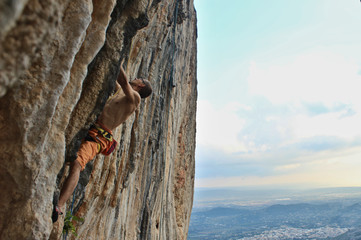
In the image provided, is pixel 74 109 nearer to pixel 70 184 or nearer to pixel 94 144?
pixel 94 144

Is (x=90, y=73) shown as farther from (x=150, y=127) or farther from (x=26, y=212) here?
(x=150, y=127)

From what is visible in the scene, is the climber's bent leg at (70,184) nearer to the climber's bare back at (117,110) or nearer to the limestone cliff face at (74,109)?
the limestone cliff face at (74,109)

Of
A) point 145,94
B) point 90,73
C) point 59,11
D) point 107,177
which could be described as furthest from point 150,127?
point 59,11

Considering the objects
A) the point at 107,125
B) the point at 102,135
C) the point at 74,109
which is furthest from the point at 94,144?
the point at 74,109

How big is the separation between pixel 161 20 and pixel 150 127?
2316 mm

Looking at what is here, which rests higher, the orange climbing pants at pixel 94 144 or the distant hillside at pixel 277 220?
the orange climbing pants at pixel 94 144

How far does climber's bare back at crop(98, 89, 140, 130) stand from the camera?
11.2 feet

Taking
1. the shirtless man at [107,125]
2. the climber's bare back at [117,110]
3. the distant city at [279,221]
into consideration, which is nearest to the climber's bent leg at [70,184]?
the shirtless man at [107,125]

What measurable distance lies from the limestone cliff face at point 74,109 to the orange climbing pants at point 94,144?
0.19 meters

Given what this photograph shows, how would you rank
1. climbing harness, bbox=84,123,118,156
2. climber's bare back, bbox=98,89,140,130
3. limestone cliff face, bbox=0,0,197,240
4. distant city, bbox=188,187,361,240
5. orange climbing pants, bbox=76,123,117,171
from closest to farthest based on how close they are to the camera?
limestone cliff face, bbox=0,0,197,240, orange climbing pants, bbox=76,123,117,171, climbing harness, bbox=84,123,118,156, climber's bare back, bbox=98,89,140,130, distant city, bbox=188,187,361,240

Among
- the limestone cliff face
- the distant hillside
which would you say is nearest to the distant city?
the distant hillside

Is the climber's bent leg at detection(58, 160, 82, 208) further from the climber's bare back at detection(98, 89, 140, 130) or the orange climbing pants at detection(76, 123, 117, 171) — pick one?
the climber's bare back at detection(98, 89, 140, 130)

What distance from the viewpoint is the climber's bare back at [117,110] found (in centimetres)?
341

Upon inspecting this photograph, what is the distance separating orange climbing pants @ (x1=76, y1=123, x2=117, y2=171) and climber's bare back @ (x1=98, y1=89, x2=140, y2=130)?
89 mm
